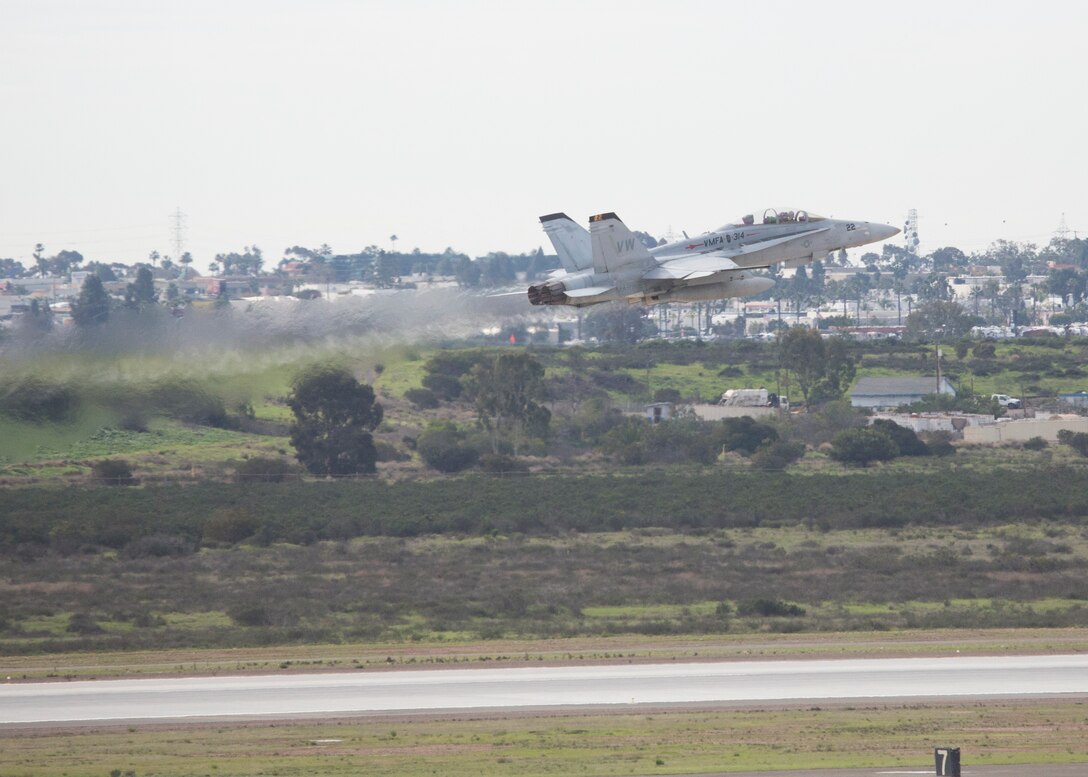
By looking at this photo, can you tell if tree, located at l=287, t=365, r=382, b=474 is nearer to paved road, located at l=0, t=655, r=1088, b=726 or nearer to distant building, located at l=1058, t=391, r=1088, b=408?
paved road, located at l=0, t=655, r=1088, b=726

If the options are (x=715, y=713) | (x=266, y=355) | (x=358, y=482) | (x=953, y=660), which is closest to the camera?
(x=715, y=713)

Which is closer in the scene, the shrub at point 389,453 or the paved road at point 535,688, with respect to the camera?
the paved road at point 535,688

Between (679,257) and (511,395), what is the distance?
2499 inches

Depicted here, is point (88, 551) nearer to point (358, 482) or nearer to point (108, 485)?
point (108, 485)

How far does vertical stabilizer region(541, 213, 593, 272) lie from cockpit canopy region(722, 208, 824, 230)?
5.24m

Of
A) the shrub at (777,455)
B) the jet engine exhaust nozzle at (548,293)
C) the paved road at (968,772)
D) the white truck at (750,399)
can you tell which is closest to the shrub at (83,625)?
the jet engine exhaust nozzle at (548,293)

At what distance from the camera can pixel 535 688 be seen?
45188 millimetres

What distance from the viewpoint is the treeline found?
8006 cm

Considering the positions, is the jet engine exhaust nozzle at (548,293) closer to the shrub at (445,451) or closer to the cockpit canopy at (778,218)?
the cockpit canopy at (778,218)

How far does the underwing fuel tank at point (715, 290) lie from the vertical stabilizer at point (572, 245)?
8.22 ft

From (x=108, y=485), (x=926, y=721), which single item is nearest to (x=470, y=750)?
(x=926, y=721)

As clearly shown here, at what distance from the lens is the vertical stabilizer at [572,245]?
54688 millimetres

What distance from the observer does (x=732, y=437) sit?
113250 millimetres

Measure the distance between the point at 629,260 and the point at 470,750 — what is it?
20984mm
